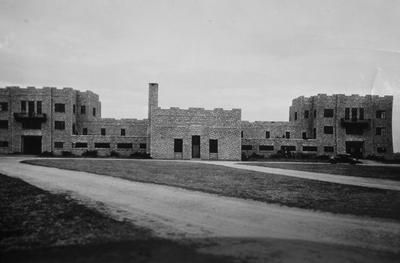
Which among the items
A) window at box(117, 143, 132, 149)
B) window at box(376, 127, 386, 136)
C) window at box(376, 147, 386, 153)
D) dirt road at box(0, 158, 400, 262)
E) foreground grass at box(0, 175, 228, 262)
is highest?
window at box(376, 127, 386, 136)

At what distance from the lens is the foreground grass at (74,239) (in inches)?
264

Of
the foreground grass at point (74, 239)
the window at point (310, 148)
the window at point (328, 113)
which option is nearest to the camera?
the foreground grass at point (74, 239)

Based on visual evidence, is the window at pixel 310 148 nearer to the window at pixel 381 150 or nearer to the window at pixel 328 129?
the window at pixel 328 129

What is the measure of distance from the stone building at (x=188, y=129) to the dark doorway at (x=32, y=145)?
0.13 m

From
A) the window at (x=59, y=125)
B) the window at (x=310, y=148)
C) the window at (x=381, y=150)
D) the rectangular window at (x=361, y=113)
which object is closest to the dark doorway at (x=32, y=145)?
the window at (x=59, y=125)

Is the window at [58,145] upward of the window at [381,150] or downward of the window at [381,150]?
upward

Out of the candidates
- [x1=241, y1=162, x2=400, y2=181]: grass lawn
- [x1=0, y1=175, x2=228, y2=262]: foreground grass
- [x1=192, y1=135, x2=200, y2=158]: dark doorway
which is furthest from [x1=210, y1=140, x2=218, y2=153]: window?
[x1=0, y1=175, x2=228, y2=262]: foreground grass

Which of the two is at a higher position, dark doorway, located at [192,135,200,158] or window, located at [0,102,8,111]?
window, located at [0,102,8,111]

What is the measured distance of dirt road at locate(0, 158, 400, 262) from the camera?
332 inches

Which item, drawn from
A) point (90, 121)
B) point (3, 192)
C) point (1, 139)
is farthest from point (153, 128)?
point (3, 192)

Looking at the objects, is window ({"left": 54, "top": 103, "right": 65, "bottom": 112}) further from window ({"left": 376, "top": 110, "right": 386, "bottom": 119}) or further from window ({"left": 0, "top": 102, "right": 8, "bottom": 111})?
window ({"left": 376, "top": 110, "right": 386, "bottom": 119})

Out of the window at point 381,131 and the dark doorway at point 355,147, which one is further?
the window at point 381,131

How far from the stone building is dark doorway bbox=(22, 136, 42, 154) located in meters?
0.13

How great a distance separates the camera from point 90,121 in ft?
179
